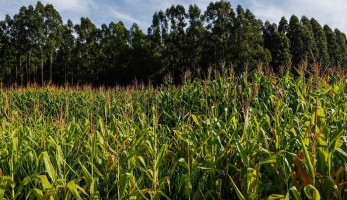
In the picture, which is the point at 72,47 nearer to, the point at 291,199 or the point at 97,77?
the point at 97,77

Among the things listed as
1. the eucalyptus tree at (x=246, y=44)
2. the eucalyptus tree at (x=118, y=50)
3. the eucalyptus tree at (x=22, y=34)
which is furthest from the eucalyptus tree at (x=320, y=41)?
the eucalyptus tree at (x=22, y=34)

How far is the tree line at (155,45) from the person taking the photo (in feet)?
123

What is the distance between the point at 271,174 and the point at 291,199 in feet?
0.67

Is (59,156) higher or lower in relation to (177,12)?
lower

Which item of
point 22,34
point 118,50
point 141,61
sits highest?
point 22,34

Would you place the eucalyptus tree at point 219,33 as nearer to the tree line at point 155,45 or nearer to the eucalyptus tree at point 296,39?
the tree line at point 155,45

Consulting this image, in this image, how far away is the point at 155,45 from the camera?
4059 cm

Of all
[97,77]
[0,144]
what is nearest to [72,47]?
[97,77]

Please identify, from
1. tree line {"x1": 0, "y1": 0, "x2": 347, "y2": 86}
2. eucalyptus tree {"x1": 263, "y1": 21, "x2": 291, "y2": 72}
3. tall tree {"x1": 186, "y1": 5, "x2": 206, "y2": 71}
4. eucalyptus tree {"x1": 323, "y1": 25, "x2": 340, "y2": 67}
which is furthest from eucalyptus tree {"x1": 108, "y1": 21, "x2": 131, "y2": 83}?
eucalyptus tree {"x1": 323, "y1": 25, "x2": 340, "y2": 67}

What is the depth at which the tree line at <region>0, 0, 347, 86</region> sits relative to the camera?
3759 cm

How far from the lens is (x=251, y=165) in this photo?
2.47 meters

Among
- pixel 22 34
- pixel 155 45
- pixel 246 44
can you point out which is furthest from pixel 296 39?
pixel 22 34

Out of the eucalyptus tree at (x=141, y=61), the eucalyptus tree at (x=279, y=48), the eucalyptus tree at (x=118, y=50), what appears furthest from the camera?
the eucalyptus tree at (x=118, y=50)

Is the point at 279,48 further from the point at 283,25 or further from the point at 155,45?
the point at 155,45
